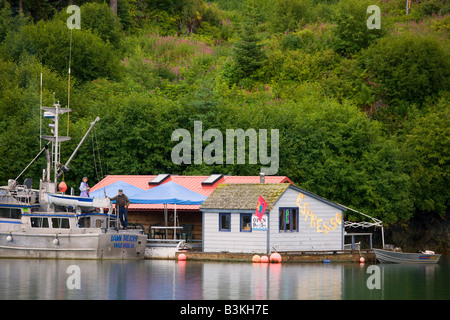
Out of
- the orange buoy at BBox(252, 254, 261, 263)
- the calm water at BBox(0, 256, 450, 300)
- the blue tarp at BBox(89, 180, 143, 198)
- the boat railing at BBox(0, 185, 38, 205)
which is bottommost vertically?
the calm water at BBox(0, 256, 450, 300)

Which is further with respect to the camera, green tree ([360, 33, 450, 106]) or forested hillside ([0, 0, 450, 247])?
green tree ([360, 33, 450, 106])

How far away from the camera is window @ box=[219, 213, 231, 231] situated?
43.8 metres

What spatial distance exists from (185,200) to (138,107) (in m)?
14.3

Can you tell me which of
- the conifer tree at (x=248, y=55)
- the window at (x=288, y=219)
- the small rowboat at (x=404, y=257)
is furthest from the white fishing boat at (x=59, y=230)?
the conifer tree at (x=248, y=55)

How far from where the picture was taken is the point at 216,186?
161 ft

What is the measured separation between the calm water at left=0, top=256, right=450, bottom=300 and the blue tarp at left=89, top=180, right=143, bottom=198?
592cm

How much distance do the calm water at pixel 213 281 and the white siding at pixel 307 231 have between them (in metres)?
2.51

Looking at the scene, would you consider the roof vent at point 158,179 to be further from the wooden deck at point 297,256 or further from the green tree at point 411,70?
the green tree at point 411,70

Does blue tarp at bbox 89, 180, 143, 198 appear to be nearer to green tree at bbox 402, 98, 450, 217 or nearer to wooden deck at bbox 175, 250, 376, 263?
wooden deck at bbox 175, 250, 376, 263

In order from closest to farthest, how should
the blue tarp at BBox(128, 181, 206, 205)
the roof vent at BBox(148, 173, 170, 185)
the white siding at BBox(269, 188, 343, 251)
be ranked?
the white siding at BBox(269, 188, 343, 251)
the blue tarp at BBox(128, 181, 206, 205)
the roof vent at BBox(148, 173, 170, 185)

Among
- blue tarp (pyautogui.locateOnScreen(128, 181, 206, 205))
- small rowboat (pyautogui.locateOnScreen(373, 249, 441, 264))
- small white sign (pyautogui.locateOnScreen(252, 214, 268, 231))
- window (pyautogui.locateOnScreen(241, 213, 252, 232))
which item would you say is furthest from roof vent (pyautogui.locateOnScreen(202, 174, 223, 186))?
small rowboat (pyautogui.locateOnScreen(373, 249, 441, 264))

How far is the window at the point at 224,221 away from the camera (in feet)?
144
